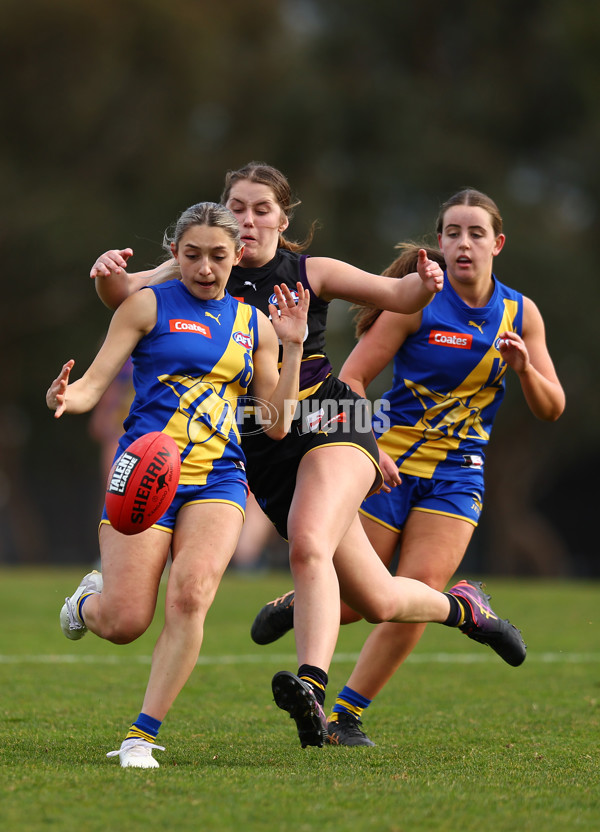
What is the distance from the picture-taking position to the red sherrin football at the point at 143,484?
4.38m

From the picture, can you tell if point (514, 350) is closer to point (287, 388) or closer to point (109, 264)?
point (287, 388)

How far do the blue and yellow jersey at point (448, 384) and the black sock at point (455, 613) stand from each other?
23.2 inches

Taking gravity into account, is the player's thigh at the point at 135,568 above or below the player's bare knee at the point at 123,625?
above

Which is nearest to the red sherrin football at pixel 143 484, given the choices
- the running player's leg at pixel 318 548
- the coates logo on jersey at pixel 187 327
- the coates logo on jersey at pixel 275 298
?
the coates logo on jersey at pixel 187 327

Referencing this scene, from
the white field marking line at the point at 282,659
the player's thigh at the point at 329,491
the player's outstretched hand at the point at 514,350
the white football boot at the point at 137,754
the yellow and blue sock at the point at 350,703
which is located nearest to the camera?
the white football boot at the point at 137,754

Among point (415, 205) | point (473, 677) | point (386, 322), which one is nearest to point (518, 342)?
point (386, 322)

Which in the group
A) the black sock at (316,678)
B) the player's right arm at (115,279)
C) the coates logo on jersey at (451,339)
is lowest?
the black sock at (316,678)

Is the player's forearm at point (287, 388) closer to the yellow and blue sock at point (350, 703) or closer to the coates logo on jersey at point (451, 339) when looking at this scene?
the coates logo on jersey at point (451, 339)

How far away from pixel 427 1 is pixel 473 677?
22.3 metres

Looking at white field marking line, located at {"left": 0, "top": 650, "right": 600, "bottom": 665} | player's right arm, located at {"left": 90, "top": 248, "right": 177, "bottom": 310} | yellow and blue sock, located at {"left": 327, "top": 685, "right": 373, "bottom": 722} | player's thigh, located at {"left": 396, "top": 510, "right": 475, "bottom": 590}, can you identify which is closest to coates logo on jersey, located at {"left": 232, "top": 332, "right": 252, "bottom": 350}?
player's right arm, located at {"left": 90, "top": 248, "right": 177, "bottom": 310}

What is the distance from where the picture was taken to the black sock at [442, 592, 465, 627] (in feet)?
17.8

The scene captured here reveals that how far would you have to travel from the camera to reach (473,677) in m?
7.68

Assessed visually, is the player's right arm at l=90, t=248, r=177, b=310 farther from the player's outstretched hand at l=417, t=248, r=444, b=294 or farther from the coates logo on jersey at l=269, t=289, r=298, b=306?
the player's outstretched hand at l=417, t=248, r=444, b=294

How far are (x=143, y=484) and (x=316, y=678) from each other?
0.99 meters
